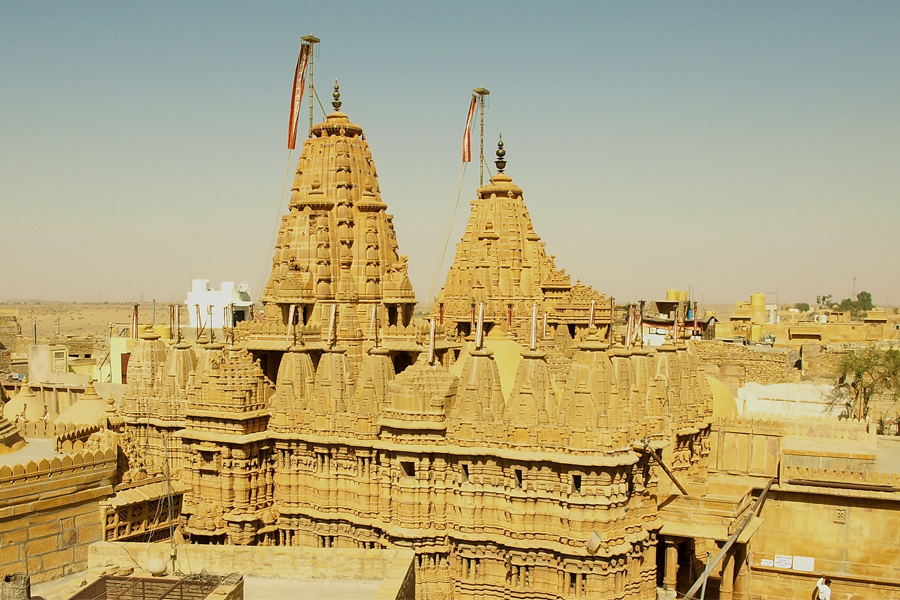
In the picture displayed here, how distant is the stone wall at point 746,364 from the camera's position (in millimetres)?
40656

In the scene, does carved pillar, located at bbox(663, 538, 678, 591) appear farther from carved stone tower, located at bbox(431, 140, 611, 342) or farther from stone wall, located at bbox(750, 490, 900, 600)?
carved stone tower, located at bbox(431, 140, 611, 342)

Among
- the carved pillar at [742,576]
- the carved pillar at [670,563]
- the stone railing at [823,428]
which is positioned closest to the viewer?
the carved pillar at [670,563]

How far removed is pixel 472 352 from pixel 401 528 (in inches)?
185

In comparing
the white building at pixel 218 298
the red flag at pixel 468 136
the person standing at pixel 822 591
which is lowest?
the person standing at pixel 822 591

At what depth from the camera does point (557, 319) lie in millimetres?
34281

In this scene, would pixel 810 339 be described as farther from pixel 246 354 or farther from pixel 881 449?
pixel 246 354

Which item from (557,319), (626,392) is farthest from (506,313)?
(626,392)

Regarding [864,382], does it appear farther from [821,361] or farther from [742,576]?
[742,576]

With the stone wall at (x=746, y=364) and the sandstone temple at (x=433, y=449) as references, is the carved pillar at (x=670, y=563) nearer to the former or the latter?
the sandstone temple at (x=433, y=449)

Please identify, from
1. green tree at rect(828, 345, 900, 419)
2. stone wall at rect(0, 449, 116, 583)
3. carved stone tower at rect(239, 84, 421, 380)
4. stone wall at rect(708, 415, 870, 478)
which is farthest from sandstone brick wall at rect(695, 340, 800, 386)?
stone wall at rect(0, 449, 116, 583)

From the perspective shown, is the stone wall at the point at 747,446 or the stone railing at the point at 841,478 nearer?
the stone railing at the point at 841,478

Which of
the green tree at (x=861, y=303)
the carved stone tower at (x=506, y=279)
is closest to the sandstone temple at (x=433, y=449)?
the carved stone tower at (x=506, y=279)

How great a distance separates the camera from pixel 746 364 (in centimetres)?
4184

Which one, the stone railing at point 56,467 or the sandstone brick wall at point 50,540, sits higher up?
the stone railing at point 56,467
